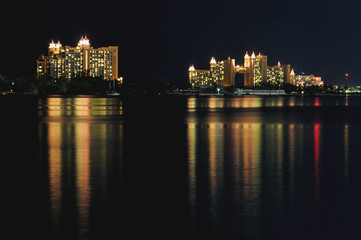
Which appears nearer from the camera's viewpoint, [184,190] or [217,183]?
[184,190]

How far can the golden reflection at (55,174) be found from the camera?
828 cm

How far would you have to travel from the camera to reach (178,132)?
2461cm

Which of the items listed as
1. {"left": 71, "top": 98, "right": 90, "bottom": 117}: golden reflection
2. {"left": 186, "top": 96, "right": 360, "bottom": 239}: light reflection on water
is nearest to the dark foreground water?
{"left": 186, "top": 96, "right": 360, "bottom": 239}: light reflection on water

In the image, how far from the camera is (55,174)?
1194 centimetres

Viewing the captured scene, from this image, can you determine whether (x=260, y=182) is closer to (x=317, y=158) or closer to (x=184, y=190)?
(x=184, y=190)

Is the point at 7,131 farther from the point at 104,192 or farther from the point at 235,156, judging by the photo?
the point at 104,192

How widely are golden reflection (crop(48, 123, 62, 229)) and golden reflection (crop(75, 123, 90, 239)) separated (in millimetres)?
381

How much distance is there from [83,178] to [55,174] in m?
1.02

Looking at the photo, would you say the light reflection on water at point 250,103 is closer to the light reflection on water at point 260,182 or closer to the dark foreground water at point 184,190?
the light reflection on water at point 260,182

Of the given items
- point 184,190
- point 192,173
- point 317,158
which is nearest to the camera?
point 184,190

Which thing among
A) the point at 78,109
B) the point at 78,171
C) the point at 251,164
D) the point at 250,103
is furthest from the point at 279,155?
the point at 250,103

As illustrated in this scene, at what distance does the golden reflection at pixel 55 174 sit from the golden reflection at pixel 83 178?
381mm

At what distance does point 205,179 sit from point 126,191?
223 centimetres

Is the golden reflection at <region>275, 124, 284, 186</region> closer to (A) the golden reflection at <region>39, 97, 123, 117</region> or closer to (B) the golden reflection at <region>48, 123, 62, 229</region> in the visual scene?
(B) the golden reflection at <region>48, 123, 62, 229</region>
